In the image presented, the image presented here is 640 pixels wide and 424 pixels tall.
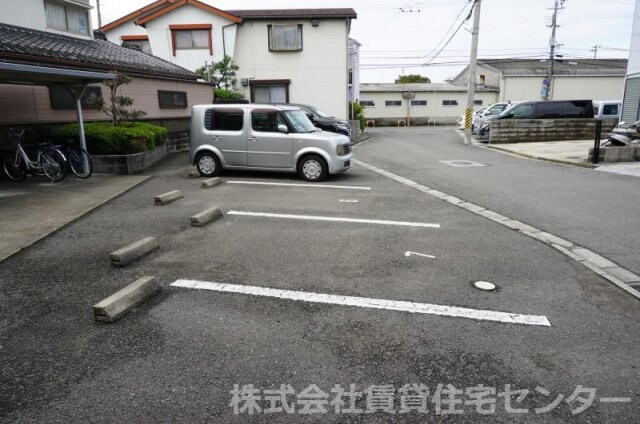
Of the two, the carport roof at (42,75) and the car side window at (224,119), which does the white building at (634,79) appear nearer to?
the car side window at (224,119)

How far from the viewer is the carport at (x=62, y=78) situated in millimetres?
7859

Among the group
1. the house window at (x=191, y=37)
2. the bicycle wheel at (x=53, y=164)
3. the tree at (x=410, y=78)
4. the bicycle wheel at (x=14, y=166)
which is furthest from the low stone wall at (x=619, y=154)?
the tree at (x=410, y=78)

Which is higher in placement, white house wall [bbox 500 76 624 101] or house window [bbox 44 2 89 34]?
house window [bbox 44 2 89 34]

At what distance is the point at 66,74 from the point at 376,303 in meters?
7.80

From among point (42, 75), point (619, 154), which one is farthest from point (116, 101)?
point (619, 154)

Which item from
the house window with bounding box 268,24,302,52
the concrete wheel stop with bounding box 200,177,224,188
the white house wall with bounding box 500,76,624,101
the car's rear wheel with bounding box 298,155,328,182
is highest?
the house window with bounding box 268,24,302,52

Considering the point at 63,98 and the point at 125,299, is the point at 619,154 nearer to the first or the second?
the point at 125,299

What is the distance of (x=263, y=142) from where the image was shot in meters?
10.3

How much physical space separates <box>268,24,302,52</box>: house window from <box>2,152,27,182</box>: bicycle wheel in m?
16.5

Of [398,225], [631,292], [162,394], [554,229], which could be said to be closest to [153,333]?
[162,394]

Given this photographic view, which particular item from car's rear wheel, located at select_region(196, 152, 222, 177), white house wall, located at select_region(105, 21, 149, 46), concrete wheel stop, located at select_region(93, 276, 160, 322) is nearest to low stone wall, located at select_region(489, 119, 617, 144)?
car's rear wheel, located at select_region(196, 152, 222, 177)

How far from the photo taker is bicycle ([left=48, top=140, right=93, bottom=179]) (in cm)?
1016

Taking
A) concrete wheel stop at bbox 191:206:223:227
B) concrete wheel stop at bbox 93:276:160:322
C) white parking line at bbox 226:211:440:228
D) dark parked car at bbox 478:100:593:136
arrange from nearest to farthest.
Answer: concrete wheel stop at bbox 93:276:160:322, concrete wheel stop at bbox 191:206:223:227, white parking line at bbox 226:211:440:228, dark parked car at bbox 478:100:593:136

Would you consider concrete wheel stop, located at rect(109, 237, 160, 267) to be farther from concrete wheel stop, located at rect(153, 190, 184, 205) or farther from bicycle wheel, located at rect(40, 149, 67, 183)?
bicycle wheel, located at rect(40, 149, 67, 183)
